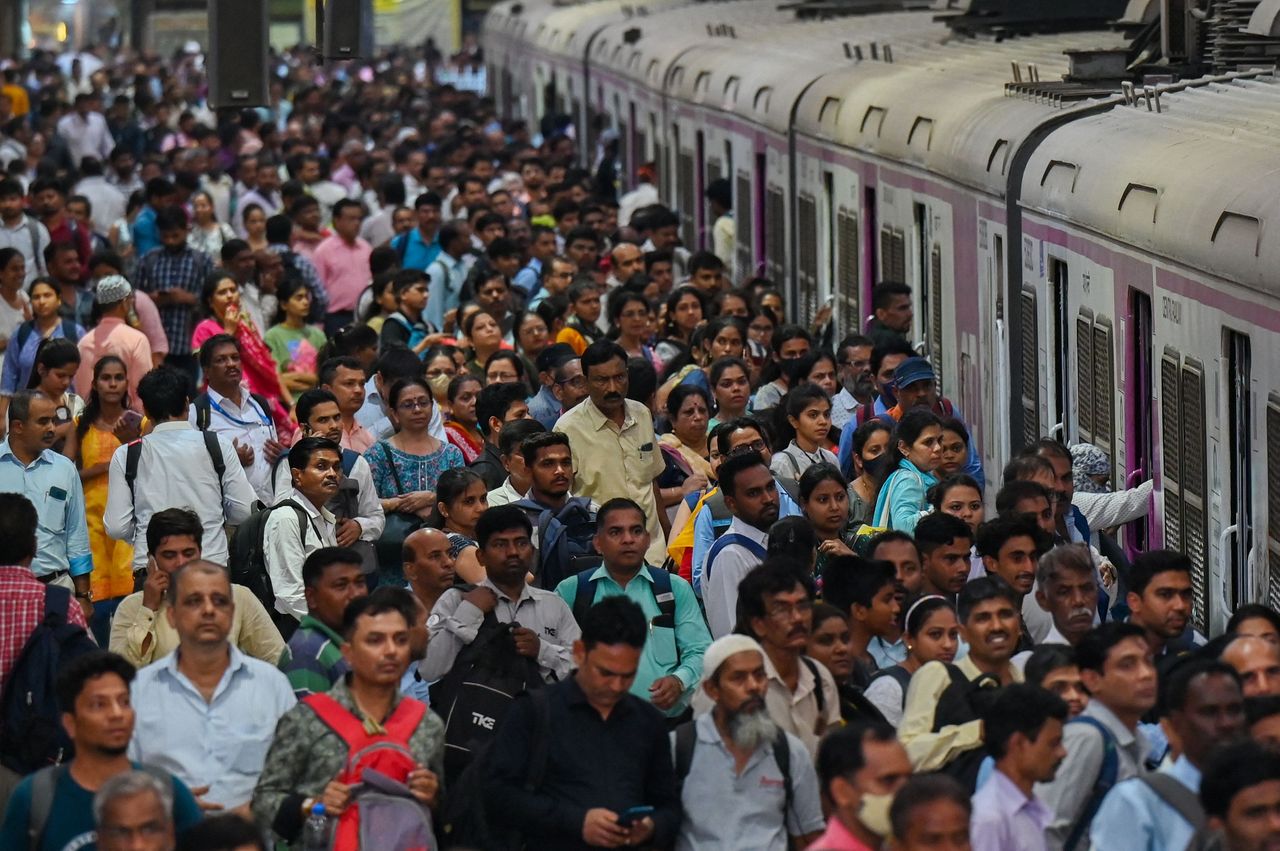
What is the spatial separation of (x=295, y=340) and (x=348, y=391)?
2948 mm

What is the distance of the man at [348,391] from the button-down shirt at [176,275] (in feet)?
16.7

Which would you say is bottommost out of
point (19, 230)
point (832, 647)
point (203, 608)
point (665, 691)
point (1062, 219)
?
point (665, 691)

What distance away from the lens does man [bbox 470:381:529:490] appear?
1070cm

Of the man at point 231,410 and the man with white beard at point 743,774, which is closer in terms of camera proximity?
the man with white beard at point 743,774

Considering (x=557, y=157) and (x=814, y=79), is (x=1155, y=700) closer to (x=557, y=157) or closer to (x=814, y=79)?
(x=814, y=79)

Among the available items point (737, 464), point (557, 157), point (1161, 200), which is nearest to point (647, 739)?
point (737, 464)

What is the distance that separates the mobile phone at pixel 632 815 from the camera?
6641 mm

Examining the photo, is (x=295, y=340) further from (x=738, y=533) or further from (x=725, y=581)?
(x=725, y=581)

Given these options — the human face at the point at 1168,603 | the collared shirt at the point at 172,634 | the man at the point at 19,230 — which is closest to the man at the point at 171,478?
the collared shirt at the point at 172,634

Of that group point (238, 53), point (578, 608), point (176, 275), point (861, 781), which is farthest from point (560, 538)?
point (176, 275)

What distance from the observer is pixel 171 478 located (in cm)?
977

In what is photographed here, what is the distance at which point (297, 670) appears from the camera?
24.9ft

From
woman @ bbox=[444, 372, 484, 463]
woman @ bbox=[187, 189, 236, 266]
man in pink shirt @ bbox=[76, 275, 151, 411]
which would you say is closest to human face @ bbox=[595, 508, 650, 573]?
woman @ bbox=[444, 372, 484, 463]

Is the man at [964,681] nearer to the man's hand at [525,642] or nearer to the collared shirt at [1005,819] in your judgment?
the collared shirt at [1005,819]
